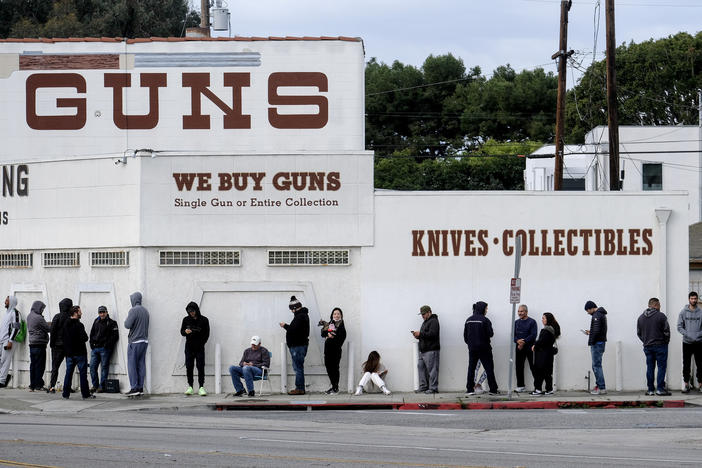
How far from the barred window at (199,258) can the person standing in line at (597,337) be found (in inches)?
270

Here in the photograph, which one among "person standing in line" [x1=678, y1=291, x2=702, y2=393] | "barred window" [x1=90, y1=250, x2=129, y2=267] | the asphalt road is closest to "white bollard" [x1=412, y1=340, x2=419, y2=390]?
the asphalt road

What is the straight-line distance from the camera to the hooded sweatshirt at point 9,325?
2372 cm

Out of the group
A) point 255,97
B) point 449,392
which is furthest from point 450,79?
point 449,392

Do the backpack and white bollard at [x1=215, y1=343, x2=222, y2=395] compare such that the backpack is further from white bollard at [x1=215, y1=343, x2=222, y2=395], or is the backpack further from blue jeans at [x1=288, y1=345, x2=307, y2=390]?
blue jeans at [x1=288, y1=345, x2=307, y2=390]

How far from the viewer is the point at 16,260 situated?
24344 millimetres

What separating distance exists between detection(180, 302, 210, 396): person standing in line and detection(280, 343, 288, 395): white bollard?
146 centimetres

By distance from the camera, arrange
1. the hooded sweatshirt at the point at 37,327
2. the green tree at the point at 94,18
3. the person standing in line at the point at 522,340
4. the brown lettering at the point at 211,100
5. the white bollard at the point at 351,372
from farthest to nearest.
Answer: the green tree at the point at 94,18, the brown lettering at the point at 211,100, the hooded sweatshirt at the point at 37,327, the white bollard at the point at 351,372, the person standing in line at the point at 522,340

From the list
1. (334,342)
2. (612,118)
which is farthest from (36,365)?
(612,118)

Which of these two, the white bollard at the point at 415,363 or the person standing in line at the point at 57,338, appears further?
the person standing in line at the point at 57,338

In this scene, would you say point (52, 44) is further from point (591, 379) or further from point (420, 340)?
point (591, 379)

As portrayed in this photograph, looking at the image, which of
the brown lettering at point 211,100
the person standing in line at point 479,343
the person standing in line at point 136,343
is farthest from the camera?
the brown lettering at point 211,100

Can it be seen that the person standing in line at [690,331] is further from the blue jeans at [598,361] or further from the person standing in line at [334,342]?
the person standing in line at [334,342]

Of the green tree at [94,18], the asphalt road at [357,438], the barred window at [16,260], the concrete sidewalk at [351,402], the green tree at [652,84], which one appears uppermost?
the green tree at [94,18]

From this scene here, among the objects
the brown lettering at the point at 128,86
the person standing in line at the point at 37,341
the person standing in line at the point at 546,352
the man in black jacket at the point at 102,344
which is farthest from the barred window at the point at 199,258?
the person standing in line at the point at 546,352
